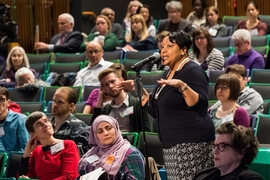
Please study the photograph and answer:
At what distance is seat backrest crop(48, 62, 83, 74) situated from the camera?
8.48m

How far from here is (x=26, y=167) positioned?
4.98 m

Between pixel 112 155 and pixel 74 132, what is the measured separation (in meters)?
0.91

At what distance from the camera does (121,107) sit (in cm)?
548

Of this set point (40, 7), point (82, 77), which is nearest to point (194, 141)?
point (82, 77)

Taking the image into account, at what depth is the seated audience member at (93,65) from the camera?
7527 mm

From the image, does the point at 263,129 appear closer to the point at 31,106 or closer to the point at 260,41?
the point at 31,106

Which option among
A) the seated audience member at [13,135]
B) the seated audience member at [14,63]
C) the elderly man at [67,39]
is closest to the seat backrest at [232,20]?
the elderly man at [67,39]

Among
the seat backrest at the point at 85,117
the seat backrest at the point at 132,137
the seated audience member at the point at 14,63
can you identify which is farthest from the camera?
the seated audience member at the point at 14,63

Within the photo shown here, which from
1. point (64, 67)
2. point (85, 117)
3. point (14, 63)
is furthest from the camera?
point (64, 67)

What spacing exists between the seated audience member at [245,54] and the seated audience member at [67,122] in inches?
90.4

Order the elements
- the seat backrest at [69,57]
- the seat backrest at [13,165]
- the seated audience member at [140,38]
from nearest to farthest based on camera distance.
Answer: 1. the seat backrest at [13,165]
2. the seated audience member at [140,38]
3. the seat backrest at [69,57]

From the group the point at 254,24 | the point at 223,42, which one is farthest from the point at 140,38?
the point at 254,24

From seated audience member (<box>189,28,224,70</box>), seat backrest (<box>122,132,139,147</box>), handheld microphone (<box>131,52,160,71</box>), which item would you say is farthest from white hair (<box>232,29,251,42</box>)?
handheld microphone (<box>131,52,160,71</box>)

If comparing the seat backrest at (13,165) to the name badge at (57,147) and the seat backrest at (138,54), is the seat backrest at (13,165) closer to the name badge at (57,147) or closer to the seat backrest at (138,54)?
the name badge at (57,147)
